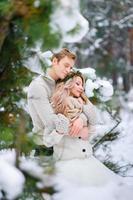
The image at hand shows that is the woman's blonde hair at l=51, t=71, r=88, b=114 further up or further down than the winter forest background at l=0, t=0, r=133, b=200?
further down

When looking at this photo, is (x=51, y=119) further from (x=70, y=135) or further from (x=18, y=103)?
(x=18, y=103)

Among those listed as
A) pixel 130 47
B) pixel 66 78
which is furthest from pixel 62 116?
pixel 130 47

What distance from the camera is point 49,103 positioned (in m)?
4.08

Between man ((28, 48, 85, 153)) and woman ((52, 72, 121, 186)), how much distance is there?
61 millimetres

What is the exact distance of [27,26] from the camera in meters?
2.23

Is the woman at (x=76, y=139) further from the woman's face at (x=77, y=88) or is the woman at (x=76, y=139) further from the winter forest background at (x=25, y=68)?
the winter forest background at (x=25, y=68)

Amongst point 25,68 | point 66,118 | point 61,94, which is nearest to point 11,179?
point 25,68

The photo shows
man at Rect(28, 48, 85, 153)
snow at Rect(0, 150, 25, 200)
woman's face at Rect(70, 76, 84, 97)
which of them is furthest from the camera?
woman's face at Rect(70, 76, 84, 97)

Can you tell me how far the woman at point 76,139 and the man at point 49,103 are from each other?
0.20 ft

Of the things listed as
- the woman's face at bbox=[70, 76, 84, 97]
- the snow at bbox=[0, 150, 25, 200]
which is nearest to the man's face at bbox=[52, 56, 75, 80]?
the woman's face at bbox=[70, 76, 84, 97]

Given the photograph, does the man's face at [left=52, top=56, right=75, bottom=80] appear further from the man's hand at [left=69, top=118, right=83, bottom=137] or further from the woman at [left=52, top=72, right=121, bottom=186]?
the man's hand at [left=69, top=118, right=83, bottom=137]

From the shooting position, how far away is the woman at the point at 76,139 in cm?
412

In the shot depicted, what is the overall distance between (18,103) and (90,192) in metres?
0.77

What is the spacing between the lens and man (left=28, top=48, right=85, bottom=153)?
157 inches
